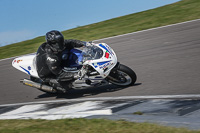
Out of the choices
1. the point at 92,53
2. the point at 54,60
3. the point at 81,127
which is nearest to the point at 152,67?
the point at 92,53

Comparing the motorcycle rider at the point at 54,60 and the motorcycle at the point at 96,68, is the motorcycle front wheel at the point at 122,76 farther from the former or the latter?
the motorcycle rider at the point at 54,60

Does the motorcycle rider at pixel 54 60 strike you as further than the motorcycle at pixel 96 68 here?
Yes

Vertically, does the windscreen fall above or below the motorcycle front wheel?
above

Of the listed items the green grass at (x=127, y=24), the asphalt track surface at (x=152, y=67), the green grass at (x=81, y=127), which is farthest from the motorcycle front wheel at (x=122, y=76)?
the green grass at (x=127, y=24)

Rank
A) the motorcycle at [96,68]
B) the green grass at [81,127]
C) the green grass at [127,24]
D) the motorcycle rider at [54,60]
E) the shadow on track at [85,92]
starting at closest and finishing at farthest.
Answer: the green grass at [81,127]
the motorcycle at [96,68]
the motorcycle rider at [54,60]
the shadow on track at [85,92]
the green grass at [127,24]

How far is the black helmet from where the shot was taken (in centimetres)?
699

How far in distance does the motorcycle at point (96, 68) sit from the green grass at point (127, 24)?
6.75m

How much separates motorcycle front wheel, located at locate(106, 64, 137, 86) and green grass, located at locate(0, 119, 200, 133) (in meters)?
2.14

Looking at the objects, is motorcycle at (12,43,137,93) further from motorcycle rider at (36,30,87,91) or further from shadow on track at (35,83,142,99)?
shadow on track at (35,83,142,99)

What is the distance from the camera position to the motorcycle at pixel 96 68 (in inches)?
272

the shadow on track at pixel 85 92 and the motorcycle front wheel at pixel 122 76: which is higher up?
the motorcycle front wheel at pixel 122 76

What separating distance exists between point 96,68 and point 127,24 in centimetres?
901

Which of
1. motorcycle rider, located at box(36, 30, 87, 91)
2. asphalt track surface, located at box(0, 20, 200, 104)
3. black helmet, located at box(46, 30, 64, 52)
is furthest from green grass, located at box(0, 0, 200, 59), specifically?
black helmet, located at box(46, 30, 64, 52)

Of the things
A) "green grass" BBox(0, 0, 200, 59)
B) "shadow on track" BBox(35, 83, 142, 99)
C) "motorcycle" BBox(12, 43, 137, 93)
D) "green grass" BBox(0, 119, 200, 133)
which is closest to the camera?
"green grass" BBox(0, 119, 200, 133)
